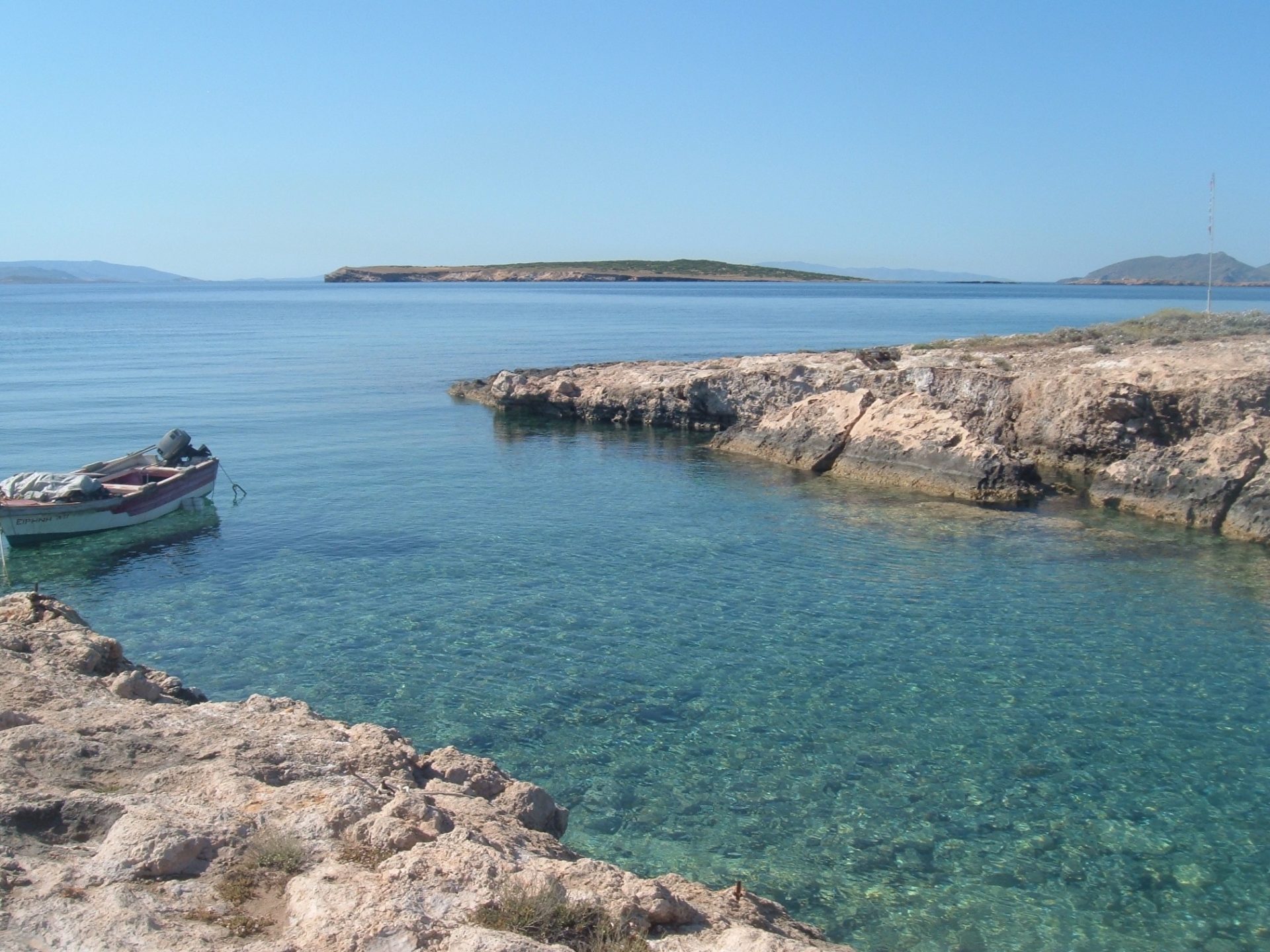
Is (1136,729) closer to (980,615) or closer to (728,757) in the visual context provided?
(980,615)

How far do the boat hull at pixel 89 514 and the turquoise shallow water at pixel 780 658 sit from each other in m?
0.53

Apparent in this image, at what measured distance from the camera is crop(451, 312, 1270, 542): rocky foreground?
2231cm

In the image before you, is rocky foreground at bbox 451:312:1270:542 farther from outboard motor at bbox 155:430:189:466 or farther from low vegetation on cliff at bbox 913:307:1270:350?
outboard motor at bbox 155:430:189:466

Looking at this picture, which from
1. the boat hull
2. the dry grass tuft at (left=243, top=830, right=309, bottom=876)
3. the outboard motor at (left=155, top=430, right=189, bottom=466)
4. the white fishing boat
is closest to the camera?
the dry grass tuft at (left=243, top=830, right=309, bottom=876)

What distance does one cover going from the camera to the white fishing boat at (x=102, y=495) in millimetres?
20734

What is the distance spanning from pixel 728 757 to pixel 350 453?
2210 cm

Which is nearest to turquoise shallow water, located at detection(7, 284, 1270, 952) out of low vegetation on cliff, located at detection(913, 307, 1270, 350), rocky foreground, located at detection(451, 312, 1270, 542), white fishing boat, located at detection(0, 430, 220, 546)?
white fishing boat, located at detection(0, 430, 220, 546)

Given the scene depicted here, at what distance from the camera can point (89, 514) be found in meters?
21.3

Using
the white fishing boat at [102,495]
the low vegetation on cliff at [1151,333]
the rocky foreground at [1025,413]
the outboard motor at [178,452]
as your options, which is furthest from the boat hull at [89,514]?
the low vegetation on cliff at [1151,333]

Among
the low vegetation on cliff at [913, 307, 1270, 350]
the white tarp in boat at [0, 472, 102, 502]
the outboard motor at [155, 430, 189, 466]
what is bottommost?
the white tarp in boat at [0, 472, 102, 502]

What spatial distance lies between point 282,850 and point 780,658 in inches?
351

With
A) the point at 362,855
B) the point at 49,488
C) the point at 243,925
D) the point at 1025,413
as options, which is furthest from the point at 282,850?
the point at 1025,413

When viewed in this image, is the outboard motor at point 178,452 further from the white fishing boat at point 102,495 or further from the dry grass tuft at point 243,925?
the dry grass tuft at point 243,925

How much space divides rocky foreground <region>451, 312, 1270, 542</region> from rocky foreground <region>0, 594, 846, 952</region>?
18376 millimetres
